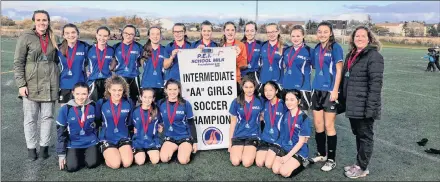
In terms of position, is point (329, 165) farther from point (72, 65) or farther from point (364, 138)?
point (72, 65)

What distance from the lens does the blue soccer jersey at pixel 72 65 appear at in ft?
16.6

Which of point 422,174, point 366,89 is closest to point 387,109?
point 422,174

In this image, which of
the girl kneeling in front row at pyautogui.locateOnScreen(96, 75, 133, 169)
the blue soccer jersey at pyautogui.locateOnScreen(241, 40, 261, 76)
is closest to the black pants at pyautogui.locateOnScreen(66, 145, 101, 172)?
the girl kneeling in front row at pyautogui.locateOnScreen(96, 75, 133, 169)

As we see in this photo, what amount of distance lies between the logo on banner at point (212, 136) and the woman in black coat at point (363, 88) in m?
1.87

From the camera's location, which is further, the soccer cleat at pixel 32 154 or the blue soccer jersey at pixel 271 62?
the blue soccer jersey at pixel 271 62

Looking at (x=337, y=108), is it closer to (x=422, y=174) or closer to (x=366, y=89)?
(x=366, y=89)

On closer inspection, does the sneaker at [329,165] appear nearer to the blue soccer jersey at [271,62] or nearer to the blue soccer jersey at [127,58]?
the blue soccer jersey at [271,62]

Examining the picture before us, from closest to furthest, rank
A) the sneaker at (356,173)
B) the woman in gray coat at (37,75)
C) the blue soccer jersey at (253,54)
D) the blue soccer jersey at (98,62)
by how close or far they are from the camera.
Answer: the sneaker at (356,173) < the woman in gray coat at (37,75) < the blue soccer jersey at (98,62) < the blue soccer jersey at (253,54)

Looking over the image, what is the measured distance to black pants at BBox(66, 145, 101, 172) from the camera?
451 cm

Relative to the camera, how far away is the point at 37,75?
4828 millimetres

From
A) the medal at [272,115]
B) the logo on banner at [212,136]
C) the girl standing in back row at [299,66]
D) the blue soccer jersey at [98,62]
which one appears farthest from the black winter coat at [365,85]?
the blue soccer jersey at [98,62]

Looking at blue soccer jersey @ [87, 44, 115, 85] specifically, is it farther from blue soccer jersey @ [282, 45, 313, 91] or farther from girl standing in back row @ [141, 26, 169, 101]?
blue soccer jersey @ [282, 45, 313, 91]

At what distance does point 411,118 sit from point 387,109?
2.96 feet

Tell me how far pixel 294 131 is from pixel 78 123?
8.76 ft
